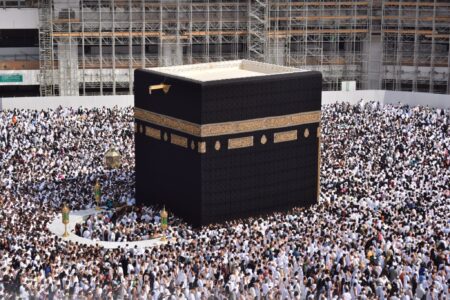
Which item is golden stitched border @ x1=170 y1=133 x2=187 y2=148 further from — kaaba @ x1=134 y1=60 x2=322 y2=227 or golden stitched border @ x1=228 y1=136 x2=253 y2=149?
golden stitched border @ x1=228 y1=136 x2=253 y2=149

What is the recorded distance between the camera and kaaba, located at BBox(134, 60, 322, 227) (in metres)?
38.7

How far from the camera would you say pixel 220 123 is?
3869 cm

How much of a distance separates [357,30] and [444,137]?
48.7 ft

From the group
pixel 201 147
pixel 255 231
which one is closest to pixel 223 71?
pixel 201 147

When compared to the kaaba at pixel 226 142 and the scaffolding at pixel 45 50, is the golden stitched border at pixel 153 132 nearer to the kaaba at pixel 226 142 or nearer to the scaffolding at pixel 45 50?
the kaaba at pixel 226 142

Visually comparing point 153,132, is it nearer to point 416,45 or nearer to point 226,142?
point 226,142

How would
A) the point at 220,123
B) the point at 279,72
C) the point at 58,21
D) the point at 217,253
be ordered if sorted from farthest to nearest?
the point at 58,21 → the point at 279,72 → the point at 220,123 → the point at 217,253

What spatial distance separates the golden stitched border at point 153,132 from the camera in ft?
134

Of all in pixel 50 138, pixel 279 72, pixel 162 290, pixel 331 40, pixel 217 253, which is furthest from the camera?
pixel 331 40

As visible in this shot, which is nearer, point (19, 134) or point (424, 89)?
point (19, 134)

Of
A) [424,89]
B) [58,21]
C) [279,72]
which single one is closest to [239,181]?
[279,72]

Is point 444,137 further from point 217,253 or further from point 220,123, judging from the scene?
point 217,253

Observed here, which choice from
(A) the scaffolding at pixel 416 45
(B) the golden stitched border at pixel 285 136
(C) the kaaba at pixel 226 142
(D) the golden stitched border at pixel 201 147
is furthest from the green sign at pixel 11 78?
(D) the golden stitched border at pixel 201 147

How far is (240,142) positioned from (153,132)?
390 cm
